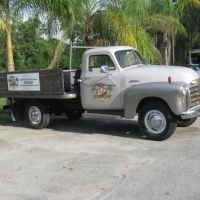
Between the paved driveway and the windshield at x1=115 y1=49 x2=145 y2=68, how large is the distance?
154 cm

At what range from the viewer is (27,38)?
29266 mm

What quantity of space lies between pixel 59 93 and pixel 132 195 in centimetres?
536

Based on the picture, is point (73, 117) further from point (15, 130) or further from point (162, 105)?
point (162, 105)

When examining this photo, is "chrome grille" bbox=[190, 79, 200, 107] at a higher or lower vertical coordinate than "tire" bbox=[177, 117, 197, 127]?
higher

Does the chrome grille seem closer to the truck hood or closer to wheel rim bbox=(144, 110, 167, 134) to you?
the truck hood

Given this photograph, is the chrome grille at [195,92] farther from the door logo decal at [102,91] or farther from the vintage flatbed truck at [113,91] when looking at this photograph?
the door logo decal at [102,91]

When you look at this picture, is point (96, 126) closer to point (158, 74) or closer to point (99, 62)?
point (99, 62)

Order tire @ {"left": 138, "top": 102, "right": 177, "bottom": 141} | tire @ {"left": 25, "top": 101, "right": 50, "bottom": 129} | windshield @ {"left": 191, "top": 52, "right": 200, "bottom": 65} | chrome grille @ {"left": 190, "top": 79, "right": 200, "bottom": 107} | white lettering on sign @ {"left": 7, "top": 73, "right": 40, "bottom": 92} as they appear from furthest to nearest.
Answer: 1. windshield @ {"left": 191, "top": 52, "right": 200, "bottom": 65}
2. tire @ {"left": 25, "top": 101, "right": 50, "bottom": 129}
3. white lettering on sign @ {"left": 7, "top": 73, "right": 40, "bottom": 92}
4. chrome grille @ {"left": 190, "top": 79, "right": 200, "bottom": 107}
5. tire @ {"left": 138, "top": 102, "right": 177, "bottom": 141}

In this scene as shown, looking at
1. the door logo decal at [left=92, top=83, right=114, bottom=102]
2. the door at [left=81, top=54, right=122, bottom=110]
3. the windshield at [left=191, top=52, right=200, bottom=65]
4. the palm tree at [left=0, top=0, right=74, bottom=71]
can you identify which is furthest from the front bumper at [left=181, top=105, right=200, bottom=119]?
the windshield at [left=191, top=52, right=200, bottom=65]

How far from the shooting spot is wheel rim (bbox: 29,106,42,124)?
12.6 m

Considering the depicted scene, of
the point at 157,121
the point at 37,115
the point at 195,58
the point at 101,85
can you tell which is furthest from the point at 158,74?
the point at 195,58

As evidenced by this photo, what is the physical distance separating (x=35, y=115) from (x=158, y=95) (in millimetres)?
3722

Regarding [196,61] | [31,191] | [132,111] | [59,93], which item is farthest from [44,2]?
[196,61]

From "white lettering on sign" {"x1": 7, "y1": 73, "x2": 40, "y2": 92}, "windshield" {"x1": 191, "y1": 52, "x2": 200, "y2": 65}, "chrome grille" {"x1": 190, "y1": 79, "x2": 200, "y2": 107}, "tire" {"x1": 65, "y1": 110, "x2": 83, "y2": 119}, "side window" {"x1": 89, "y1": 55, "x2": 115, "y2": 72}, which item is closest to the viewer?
"chrome grille" {"x1": 190, "y1": 79, "x2": 200, "y2": 107}
